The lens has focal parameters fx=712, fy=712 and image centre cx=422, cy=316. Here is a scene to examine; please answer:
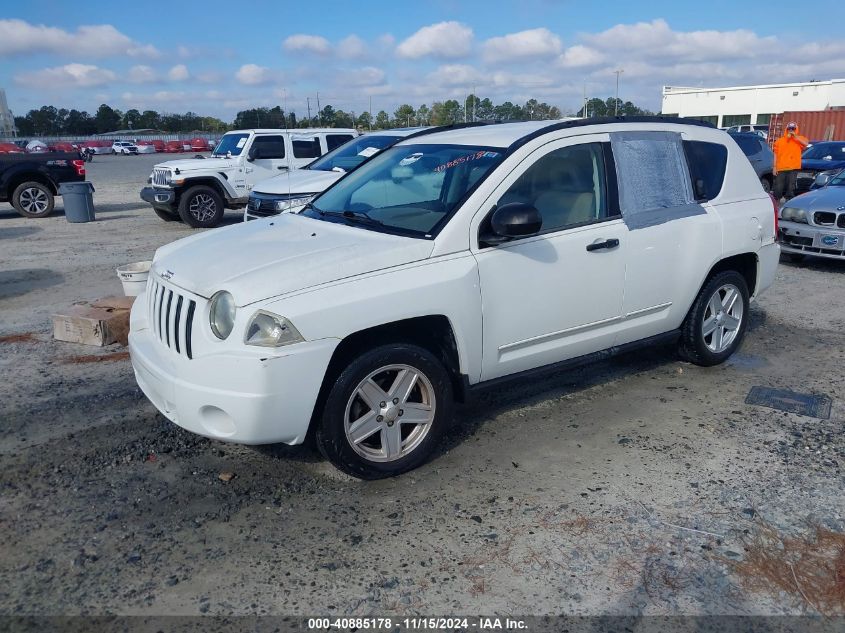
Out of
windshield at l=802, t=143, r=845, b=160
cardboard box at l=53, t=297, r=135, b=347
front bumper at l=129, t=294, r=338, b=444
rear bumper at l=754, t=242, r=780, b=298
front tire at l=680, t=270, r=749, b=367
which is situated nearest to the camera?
front bumper at l=129, t=294, r=338, b=444

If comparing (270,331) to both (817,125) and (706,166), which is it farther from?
(817,125)

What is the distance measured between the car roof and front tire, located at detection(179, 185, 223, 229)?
9.73 metres

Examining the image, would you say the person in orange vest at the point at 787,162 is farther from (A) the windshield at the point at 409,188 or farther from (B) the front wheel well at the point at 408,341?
(B) the front wheel well at the point at 408,341

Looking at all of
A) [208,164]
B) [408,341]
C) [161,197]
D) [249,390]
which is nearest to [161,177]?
[161,197]

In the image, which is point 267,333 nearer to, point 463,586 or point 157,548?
point 157,548

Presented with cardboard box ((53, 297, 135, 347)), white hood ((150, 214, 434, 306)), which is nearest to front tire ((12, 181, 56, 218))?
cardboard box ((53, 297, 135, 347))

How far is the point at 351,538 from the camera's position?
3.38 meters

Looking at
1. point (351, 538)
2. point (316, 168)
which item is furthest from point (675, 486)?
point (316, 168)

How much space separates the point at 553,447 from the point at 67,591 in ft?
8.74

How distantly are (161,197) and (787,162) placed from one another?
13102mm

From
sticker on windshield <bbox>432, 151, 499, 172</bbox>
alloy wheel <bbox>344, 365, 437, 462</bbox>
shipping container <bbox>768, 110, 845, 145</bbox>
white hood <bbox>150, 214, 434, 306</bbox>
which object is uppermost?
shipping container <bbox>768, 110, 845, 145</bbox>

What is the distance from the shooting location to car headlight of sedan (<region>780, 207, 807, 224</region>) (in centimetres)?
945

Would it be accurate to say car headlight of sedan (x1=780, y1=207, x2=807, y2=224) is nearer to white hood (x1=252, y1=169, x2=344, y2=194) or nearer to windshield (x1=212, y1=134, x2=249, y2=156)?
white hood (x1=252, y1=169, x2=344, y2=194)

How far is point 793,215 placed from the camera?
9.59 m
